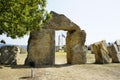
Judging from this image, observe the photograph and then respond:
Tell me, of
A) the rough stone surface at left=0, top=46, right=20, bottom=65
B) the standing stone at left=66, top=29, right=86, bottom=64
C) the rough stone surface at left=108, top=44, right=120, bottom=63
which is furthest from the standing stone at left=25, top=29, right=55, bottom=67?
the rough stone surface at left=108, top=44, right=120, bottom=63

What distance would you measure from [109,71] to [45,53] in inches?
255

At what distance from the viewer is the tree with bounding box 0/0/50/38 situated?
17.9 m

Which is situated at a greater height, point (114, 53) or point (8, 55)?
point (114, 53)

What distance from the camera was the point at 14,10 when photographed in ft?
59.7

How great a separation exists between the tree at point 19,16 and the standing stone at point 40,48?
2781 millimetres

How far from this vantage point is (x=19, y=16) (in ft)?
62.2

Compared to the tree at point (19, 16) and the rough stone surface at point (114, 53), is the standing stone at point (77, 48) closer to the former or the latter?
the rough stone surface at point (114, 53)

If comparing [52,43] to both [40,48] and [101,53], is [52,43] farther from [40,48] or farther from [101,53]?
[101,53]

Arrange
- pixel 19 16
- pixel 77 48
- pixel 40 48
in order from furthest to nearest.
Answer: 1. pixel 77 48
2. pixel 40 48
3. pixel 19 16

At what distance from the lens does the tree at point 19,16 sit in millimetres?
17906

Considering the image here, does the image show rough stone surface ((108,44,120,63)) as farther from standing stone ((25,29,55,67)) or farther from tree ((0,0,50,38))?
tree ((0,0,50,38))

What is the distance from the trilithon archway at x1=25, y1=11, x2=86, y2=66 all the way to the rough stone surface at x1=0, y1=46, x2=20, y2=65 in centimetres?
151

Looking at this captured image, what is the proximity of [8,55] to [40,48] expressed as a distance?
3.21 metres

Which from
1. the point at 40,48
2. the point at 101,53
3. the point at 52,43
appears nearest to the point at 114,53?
the point at 101,53
